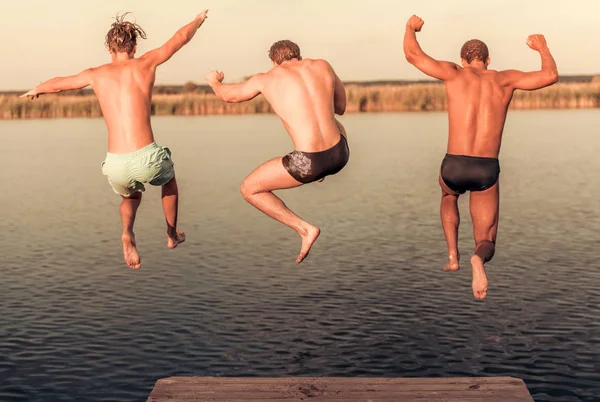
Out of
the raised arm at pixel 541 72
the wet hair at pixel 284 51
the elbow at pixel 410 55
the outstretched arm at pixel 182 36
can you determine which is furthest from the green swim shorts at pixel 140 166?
the raised arm at pixel 541 72

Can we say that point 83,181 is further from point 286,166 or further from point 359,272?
point 286,166

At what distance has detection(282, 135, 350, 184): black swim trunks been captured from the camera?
13383mm

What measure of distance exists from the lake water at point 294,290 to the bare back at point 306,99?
15.9 m

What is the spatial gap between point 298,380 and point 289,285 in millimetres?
20472

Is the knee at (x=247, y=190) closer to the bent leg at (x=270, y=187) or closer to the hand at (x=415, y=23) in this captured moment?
the bent leg at (x=270, y=187)

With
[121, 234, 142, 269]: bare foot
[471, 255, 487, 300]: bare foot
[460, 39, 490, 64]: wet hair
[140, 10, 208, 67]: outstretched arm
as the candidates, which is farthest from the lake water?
[140, 10, 208, 67]: outstretched arm

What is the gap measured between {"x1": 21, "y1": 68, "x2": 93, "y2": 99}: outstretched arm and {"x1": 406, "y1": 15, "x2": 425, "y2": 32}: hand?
4138 mm

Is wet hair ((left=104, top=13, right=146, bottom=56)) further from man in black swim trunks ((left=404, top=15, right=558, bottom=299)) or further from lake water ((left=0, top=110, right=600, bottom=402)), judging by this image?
lake water ((left=0, top=110, right=600, bottom=402))

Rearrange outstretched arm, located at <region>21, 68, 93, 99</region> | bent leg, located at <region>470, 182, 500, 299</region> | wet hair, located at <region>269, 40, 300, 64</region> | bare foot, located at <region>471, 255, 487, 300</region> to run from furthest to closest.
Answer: bent leg, located at <region>470, 182, 500, 299</region> < bare foot, located at <region>471, 255, 487, 300</region> < outstretched arm, located at <region>21, 68, 93, 99</region> < wet hair, located at <region>269, 40, 300, 64</region>

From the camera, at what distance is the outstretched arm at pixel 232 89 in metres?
13.0

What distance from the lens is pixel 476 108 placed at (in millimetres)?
13859

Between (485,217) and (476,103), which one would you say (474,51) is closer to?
(476,103)

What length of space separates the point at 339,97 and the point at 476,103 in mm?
1749

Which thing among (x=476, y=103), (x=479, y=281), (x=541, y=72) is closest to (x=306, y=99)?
→ (x=476, y=103)
